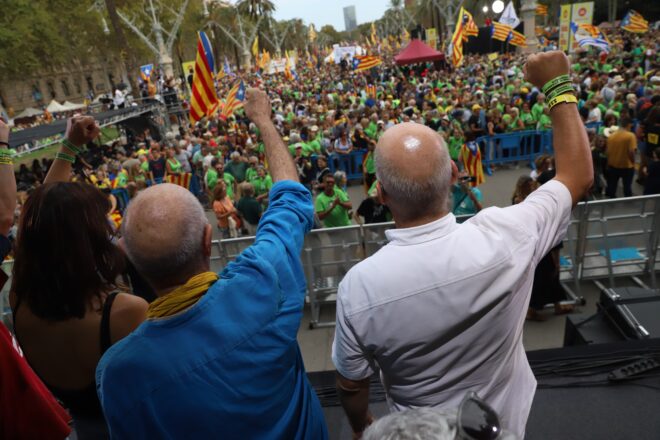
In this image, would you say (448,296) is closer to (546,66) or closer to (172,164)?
(546,66)

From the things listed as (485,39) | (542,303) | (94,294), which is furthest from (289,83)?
(94,294)

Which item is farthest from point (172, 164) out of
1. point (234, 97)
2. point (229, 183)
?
point (229, 183)

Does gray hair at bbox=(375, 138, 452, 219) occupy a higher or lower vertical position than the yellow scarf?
higher

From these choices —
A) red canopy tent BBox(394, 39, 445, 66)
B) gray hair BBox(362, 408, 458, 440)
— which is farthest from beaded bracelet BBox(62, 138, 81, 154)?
red canopy tent BBox(394, 39, 445, 66)

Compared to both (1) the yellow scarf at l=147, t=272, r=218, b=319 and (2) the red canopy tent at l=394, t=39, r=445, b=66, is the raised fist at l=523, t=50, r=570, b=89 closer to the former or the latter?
(1) the yellow scarf at l=147, t=272, r=218, b=319

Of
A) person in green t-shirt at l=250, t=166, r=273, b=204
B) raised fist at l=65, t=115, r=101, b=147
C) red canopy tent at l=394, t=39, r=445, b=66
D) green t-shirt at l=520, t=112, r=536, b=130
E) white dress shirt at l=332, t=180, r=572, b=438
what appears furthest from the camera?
red canopy tent at l=394, t=39, r=445, b=66

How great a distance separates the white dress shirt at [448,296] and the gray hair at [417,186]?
0.07 meters

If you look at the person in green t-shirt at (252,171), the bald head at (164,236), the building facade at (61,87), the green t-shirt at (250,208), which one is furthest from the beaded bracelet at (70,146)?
the building facade at (61,87)

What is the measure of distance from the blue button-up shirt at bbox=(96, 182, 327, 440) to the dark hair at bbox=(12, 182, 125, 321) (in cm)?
62

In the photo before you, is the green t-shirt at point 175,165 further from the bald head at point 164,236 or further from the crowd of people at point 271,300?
the bald head at point 164,236

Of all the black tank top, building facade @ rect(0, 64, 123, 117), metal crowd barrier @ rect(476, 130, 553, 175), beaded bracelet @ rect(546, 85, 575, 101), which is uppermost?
building facade @ rect(0, 64, 123, 117)

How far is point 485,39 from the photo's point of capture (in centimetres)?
4338

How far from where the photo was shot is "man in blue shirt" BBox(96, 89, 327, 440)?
133 centimetres

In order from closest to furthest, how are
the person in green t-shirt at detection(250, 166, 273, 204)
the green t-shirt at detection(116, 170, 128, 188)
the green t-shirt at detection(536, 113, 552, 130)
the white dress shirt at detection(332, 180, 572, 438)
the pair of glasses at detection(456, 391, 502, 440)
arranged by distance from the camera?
1. the pair of glasses at detection(456, 391, 502, 440)
2. the white dress shirt at detection(332, 180, 572, 438)
3. the person in green t-shirt at detection(250, 166, 273, 204)
4. the green t-shirt at detection(536, 113, 552, 130)
5. the green t-shirt at detection(116, 170, 128, 188)
